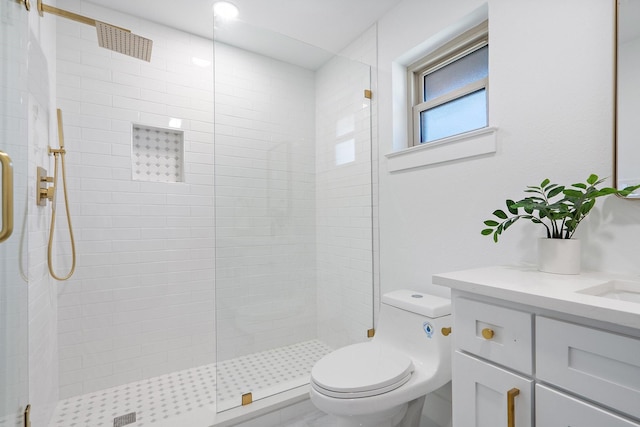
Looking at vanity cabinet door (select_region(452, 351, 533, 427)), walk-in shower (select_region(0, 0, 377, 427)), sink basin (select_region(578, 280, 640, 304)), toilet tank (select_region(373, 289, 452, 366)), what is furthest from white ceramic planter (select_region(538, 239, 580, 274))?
walk-in shower (select_region(0, 0, 377, 427))

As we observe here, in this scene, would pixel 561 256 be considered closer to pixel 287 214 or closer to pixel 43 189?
pixel 287 214

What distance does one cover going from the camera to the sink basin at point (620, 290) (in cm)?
96

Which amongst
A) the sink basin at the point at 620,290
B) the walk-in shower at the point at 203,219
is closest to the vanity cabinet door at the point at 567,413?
the sink basin at the point at 620,290

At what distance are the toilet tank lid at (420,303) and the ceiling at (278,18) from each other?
5.40 feet

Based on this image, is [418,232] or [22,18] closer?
[22,18]

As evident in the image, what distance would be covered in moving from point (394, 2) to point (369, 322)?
219 centimetres

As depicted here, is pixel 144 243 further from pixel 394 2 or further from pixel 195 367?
pixel 394 2

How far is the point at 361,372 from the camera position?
139 cm

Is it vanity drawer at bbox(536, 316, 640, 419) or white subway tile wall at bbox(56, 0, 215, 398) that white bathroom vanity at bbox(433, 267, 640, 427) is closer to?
vanity drawer at bbox(536, 316, 640, 419)

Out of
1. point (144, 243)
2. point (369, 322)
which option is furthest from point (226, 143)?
point (369, 322)

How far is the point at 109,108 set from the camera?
2166 mm

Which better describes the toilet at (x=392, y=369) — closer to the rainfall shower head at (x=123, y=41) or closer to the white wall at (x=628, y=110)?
the white wall at (x=628, y=110)

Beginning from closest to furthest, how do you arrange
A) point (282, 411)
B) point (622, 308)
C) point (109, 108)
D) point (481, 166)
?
1. point (622, 308)
2. point (481, 166)
3. point (282, 411)
4. point (109, 108)

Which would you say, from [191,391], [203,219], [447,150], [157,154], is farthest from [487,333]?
[157,154]
